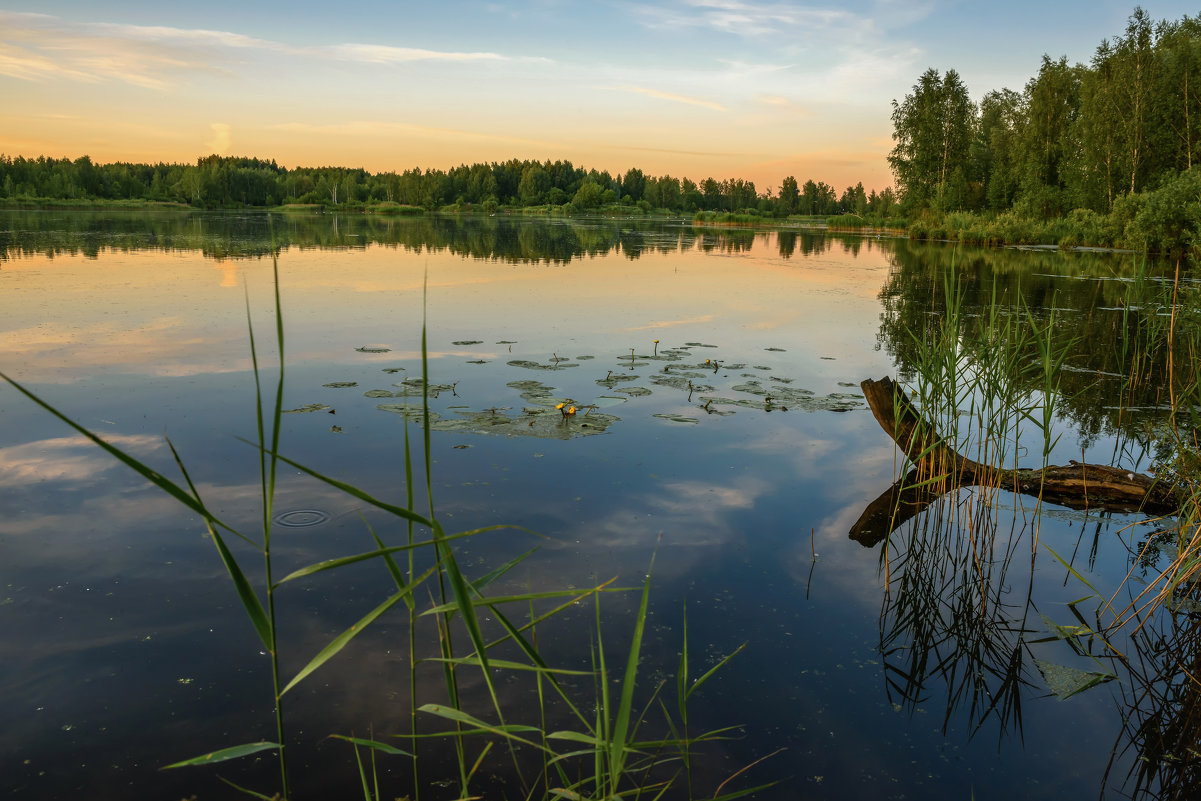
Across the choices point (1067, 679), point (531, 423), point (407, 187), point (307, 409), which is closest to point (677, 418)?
point (531, 423)

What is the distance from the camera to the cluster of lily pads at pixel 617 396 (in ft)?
21.5

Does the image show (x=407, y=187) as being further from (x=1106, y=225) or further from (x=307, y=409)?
(x=307, y=409)

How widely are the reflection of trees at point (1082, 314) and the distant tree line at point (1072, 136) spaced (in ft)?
17.4

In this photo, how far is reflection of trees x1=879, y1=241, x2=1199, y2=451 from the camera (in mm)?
7205

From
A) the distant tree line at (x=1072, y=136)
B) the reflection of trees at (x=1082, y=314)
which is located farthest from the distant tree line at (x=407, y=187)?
the reflection of trees at (x=1082, y=314)

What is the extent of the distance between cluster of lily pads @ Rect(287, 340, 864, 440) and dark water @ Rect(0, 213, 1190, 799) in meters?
0.05

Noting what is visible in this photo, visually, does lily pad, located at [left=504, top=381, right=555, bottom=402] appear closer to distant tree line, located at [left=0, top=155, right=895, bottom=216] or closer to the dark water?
the dark water

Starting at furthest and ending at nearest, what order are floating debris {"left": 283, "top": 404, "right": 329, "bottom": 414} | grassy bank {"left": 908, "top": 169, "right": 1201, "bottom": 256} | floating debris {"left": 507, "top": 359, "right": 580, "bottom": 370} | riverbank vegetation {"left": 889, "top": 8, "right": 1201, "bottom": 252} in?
riverbank vegetation {"left": 889, "top": 8, "right": 1201, "bottom": 252} → grassy bank {"left": 908, "top": 169, "right": 1201, "bottom": 256} → floating debris {"left": 507, "top": 359, "right": 580, "bottom": 370} → floating debris {"left": 283, "top": 404, "right": 329, "bottom": 414}

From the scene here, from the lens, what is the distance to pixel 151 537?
4.35 m

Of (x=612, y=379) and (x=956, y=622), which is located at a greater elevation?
(x=612, y=379)

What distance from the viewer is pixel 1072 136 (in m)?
37.2

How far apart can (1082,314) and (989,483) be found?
1042cm

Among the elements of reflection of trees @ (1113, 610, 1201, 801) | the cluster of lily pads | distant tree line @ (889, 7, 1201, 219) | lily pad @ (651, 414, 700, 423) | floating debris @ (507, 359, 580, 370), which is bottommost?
reflection of trees @ (1113, 610, 1201, 801)

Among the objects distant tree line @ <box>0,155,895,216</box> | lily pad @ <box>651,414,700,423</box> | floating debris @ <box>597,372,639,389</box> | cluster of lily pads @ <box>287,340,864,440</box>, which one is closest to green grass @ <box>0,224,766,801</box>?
cluster of lily pads @ <box>287,340,864,440</box>
